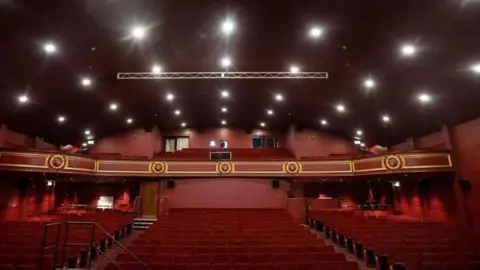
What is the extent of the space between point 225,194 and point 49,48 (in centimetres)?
974

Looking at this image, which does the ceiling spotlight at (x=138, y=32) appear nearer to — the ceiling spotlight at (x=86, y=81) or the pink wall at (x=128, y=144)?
the ceiling spotlight at (x=86, y=81)

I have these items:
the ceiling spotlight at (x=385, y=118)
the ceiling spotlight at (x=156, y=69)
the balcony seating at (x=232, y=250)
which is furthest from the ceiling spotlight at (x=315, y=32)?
the ceiling spotlight at (x=385, y=118)

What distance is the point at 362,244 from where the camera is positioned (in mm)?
7262

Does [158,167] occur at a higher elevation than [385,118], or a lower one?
lower

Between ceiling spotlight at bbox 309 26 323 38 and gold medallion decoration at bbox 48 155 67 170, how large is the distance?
1045 cm

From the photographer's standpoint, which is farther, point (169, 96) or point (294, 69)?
point (169, 96)

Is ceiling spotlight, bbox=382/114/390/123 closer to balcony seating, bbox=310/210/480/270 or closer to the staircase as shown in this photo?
balcony seating, bbox=310/210/480/270

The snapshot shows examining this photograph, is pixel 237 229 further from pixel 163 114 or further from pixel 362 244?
pixel 163 114

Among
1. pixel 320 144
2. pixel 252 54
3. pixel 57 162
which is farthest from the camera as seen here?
pixel 320 144

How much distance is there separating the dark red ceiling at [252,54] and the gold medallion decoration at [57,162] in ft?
6.13

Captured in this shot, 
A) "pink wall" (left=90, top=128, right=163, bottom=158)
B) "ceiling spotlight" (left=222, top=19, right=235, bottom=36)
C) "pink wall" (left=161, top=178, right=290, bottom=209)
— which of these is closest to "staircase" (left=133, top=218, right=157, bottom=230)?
"pink wall" (left=161, top=178, right=290, bottom=209)

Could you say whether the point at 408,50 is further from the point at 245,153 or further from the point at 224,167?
the point at 245,153

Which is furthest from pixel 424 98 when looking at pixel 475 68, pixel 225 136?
pixel 225 136

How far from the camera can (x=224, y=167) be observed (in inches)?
564
